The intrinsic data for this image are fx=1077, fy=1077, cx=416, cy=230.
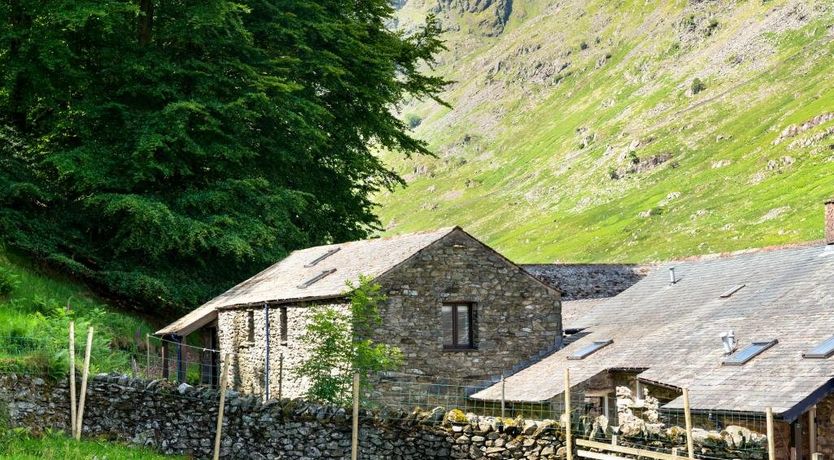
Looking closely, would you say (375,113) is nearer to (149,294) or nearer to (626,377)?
(149,294)

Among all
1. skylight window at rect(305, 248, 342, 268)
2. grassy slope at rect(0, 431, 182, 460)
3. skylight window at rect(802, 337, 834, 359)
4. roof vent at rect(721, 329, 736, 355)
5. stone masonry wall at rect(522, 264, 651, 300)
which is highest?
stone masonry wall at rect(522, 264, 651, 300)

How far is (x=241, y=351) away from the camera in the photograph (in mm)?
32438

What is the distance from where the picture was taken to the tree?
31.5 meters

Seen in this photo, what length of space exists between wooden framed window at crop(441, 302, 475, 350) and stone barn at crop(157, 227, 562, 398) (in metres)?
0.03

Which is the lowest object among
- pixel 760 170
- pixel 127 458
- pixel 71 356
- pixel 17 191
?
pixel 127 458

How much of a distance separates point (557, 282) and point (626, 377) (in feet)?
87.1

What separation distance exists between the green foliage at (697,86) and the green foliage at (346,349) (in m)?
168

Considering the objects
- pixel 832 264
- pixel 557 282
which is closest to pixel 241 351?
pixel 832 264

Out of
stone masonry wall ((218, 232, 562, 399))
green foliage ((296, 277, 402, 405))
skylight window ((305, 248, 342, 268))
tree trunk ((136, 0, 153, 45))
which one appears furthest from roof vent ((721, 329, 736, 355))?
tree trunk ((136, 0, 153, 45))

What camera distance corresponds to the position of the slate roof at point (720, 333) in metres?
21.5

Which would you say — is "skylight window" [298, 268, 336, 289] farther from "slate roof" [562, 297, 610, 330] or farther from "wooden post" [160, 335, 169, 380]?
"slate roof" [562, 297, 610, 330]

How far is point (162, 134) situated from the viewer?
105 ft

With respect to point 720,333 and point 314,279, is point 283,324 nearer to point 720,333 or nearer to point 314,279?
point 314,279

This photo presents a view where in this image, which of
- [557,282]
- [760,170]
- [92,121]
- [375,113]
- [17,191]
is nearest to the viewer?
[17,191]
